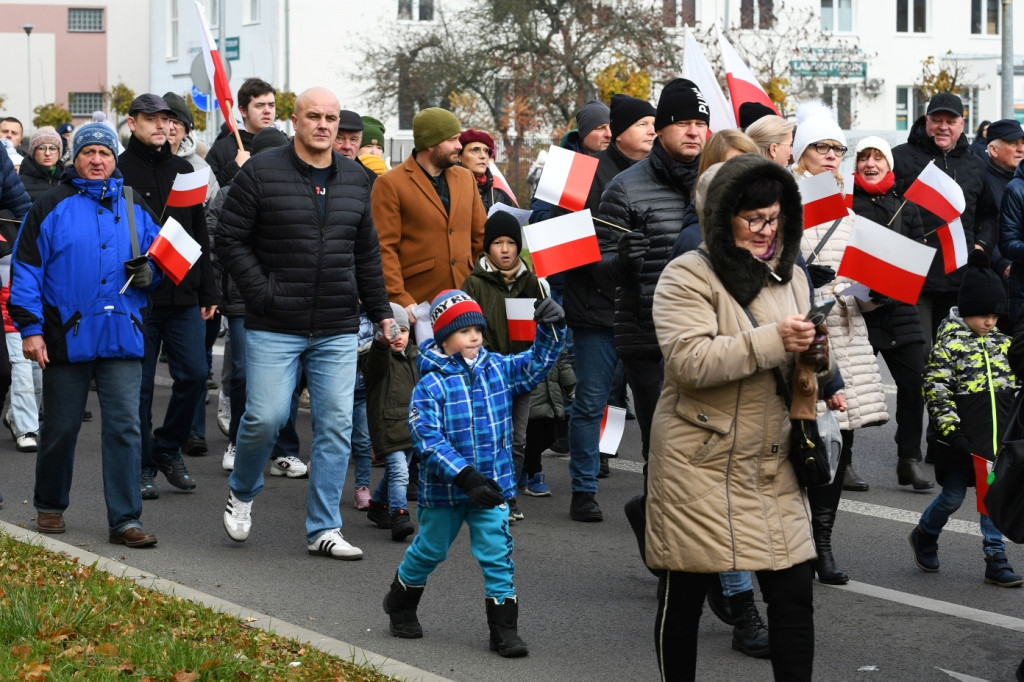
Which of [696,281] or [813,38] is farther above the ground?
[813,38]

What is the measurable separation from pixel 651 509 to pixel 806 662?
65 centimetres

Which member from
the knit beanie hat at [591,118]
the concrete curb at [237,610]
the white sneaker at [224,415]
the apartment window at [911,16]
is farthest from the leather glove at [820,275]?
the apartment window at [911,16]

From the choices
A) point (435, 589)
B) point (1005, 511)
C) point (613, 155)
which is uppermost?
point (613, 155)

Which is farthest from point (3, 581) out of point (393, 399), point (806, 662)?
point (806, 662)

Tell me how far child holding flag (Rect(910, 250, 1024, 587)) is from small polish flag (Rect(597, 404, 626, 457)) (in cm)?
174

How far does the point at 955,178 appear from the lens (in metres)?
10.8

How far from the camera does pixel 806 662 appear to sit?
467 centimetres

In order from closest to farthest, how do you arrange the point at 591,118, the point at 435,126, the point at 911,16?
the point at 435,126
the point at 591,118
the point at 911,16

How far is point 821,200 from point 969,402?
115 centimetres

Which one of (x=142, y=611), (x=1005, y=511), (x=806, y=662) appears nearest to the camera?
(x=806, y=662)

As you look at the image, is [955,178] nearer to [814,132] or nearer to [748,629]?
[814,132]

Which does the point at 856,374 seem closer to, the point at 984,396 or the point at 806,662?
the point at 984,396

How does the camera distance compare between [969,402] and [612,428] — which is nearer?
[969,402]

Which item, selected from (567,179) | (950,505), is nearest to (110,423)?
(567,179)
